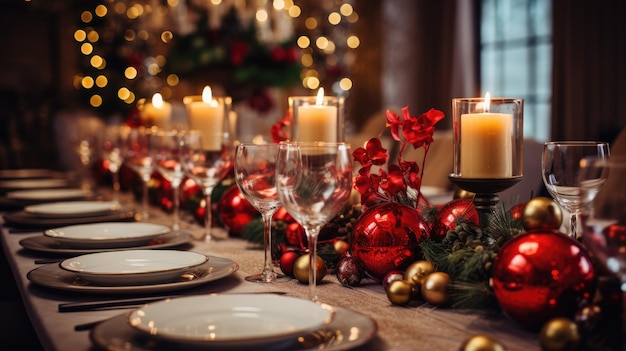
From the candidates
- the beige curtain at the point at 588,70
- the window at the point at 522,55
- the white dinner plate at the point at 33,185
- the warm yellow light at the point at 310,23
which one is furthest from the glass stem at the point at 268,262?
the warm yellow light at the point at 310,23

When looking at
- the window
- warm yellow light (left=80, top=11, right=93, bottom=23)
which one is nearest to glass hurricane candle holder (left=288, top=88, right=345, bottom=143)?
the window

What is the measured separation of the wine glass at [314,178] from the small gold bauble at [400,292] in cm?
14

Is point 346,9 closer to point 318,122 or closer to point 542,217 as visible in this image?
point 318,122

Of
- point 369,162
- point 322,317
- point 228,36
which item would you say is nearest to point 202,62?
point 228,36

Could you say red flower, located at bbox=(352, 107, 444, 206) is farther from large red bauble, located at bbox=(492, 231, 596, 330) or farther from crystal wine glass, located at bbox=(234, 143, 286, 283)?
large red bauble, located at bbox=(492, 231, 596, 330)

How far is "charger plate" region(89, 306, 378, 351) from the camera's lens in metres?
0.74

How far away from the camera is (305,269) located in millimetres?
1115

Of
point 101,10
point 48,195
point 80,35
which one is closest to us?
point 48,195

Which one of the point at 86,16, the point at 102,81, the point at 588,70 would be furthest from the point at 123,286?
the point at 86,16

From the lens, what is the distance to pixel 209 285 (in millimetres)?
1094

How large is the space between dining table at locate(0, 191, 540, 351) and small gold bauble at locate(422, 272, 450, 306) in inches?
0.5

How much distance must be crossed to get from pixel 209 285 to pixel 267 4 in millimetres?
5971

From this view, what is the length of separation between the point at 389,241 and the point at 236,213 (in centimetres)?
59

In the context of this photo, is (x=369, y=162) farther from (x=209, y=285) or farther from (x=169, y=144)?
(x=169, y=144)
